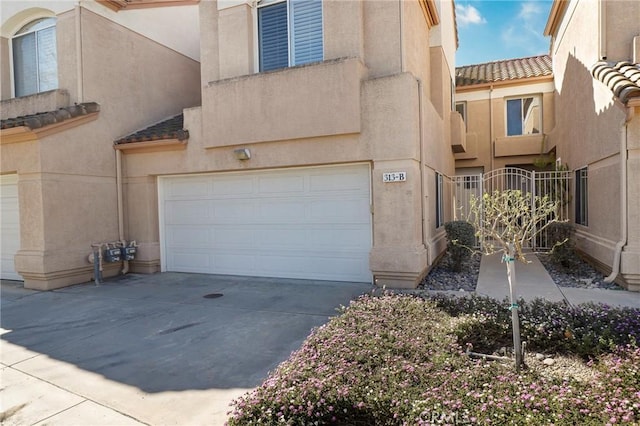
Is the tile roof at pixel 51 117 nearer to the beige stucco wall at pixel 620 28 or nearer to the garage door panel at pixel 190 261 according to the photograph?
→ the garage door panel at pixel 190 261

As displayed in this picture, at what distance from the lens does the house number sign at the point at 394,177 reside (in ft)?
25.5

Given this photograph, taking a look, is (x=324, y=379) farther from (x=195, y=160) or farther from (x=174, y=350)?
(x=195, y=160)

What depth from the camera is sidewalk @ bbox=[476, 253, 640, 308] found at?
681 cm

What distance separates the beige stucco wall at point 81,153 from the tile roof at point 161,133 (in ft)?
1.07

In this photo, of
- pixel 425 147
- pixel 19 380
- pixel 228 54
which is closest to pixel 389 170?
pixel 425 147

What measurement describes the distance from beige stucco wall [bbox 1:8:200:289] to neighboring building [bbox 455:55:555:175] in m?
13.0

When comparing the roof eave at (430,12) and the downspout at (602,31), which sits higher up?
the roof eave at (430,12)

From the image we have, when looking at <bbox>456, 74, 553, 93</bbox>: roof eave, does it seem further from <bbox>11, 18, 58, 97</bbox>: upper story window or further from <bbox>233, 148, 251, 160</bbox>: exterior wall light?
<bbox>11, 18, 58, 97</bbox>: upper story window

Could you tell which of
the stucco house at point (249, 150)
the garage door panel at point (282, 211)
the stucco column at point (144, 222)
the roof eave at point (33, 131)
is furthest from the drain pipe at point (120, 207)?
the garage door panel at point (282, 211)

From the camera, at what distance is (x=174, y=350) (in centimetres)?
534

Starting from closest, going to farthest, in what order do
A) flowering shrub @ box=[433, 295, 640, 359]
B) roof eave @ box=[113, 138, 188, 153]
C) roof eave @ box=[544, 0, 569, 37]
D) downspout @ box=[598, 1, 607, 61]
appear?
flowering shrub @ box=[433, 295, 640, 359]
downspout @ box=[598, 1, 607, 61]
roof eave @ box=[113, 138, 188, 153]
roof eave @ box=[544, 0, 569, 37]

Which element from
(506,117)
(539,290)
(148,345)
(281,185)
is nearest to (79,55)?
A: (281,185)

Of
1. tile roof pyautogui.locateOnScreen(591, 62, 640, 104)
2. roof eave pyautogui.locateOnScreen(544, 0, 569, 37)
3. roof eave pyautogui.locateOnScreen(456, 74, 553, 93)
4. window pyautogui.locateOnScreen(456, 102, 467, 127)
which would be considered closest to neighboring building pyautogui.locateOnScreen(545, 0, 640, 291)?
tile roof pyautogui.locateOnScreen(591, 62, 640, 104)

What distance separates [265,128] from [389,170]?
295 centimetres
